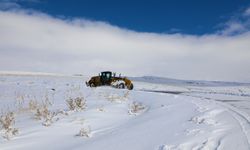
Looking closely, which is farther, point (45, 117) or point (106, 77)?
point (106, 77)

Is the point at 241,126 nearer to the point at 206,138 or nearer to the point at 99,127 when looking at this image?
the point at 206,138

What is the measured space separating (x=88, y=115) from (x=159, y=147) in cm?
404

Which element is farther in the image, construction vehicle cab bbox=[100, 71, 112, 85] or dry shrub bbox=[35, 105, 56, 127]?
construction vehicle cab bbox=[100, 71, 112, 85]

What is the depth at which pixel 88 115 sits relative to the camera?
378 inches

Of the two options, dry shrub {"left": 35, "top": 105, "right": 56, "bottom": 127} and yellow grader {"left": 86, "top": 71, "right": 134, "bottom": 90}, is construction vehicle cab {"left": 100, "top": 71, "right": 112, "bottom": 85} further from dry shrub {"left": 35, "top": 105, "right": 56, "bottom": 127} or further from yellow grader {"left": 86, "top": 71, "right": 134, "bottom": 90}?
dry shrub {"left": 35, "top": 105, "right": 56, "bottom": 127}

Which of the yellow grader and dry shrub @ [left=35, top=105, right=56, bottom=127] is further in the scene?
the yellow grader

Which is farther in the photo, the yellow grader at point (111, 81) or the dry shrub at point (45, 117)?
the yellow grader at point (111, 81)

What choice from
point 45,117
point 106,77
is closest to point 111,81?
point 106,77

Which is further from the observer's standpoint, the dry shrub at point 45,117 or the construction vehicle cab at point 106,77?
the construction vehicle cab at point 106,77

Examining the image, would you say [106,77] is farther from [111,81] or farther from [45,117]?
[45,117]

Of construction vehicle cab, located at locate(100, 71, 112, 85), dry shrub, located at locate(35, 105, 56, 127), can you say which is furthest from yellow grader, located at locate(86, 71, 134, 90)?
dry shrub, located at locate(35, 105, 56, 127)

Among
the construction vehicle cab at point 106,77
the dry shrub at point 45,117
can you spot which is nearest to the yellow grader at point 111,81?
the construction vehicle cab at point 106,77

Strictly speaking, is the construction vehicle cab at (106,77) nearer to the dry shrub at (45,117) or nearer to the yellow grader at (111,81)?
the yellow grader at (111,81)

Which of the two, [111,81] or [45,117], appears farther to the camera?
[111,81]
